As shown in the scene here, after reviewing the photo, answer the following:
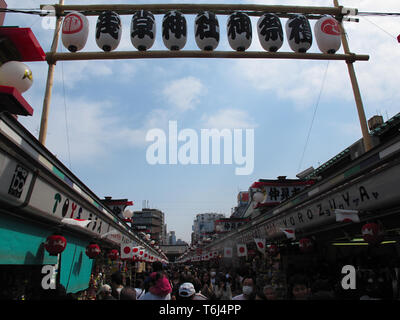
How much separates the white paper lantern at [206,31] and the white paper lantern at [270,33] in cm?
152

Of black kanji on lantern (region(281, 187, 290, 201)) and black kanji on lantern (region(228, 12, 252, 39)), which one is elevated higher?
black kanji on lantern (region(228, 12, 252, 39))

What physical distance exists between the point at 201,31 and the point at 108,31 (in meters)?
2.88

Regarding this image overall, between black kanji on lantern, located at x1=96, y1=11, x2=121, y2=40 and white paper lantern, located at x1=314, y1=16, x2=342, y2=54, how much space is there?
6.66 m

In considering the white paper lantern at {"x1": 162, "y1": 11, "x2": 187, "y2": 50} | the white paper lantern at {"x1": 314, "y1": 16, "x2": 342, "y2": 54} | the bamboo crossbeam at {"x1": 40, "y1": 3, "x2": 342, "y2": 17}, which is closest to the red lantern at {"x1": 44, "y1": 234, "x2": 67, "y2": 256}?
the white paper lantern at {"x1": 162, "y1": 11, "x2": 187, "y2": 50}

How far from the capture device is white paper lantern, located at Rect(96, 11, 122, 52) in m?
8.25

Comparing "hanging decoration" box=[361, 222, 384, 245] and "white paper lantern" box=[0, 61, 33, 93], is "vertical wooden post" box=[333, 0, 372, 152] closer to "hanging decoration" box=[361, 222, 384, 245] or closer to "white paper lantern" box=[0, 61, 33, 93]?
"hanging decoration" box=[361, 222, 384, 245]

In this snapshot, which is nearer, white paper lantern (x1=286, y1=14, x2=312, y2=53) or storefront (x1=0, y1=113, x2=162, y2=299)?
A: storefront (x1=0, y1=113, x2=162, y2=299)

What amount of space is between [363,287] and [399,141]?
7344 mm

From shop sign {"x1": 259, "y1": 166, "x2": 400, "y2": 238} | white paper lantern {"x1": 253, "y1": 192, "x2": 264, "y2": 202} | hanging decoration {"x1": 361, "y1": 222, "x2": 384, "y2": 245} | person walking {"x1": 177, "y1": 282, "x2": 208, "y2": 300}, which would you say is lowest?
person walking {"x1": 177, "y1": 282, "x2": 208, "y2": 300}

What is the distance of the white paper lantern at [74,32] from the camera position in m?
8.20

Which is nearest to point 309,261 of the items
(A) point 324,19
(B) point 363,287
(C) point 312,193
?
(B) point 363,287

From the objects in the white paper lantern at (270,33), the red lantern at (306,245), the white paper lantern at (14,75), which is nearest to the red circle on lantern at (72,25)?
the white paper lantern at (14,75)

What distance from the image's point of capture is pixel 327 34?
9.03 meters

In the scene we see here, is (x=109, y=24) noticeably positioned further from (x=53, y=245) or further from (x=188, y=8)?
(x=53, y=245)
